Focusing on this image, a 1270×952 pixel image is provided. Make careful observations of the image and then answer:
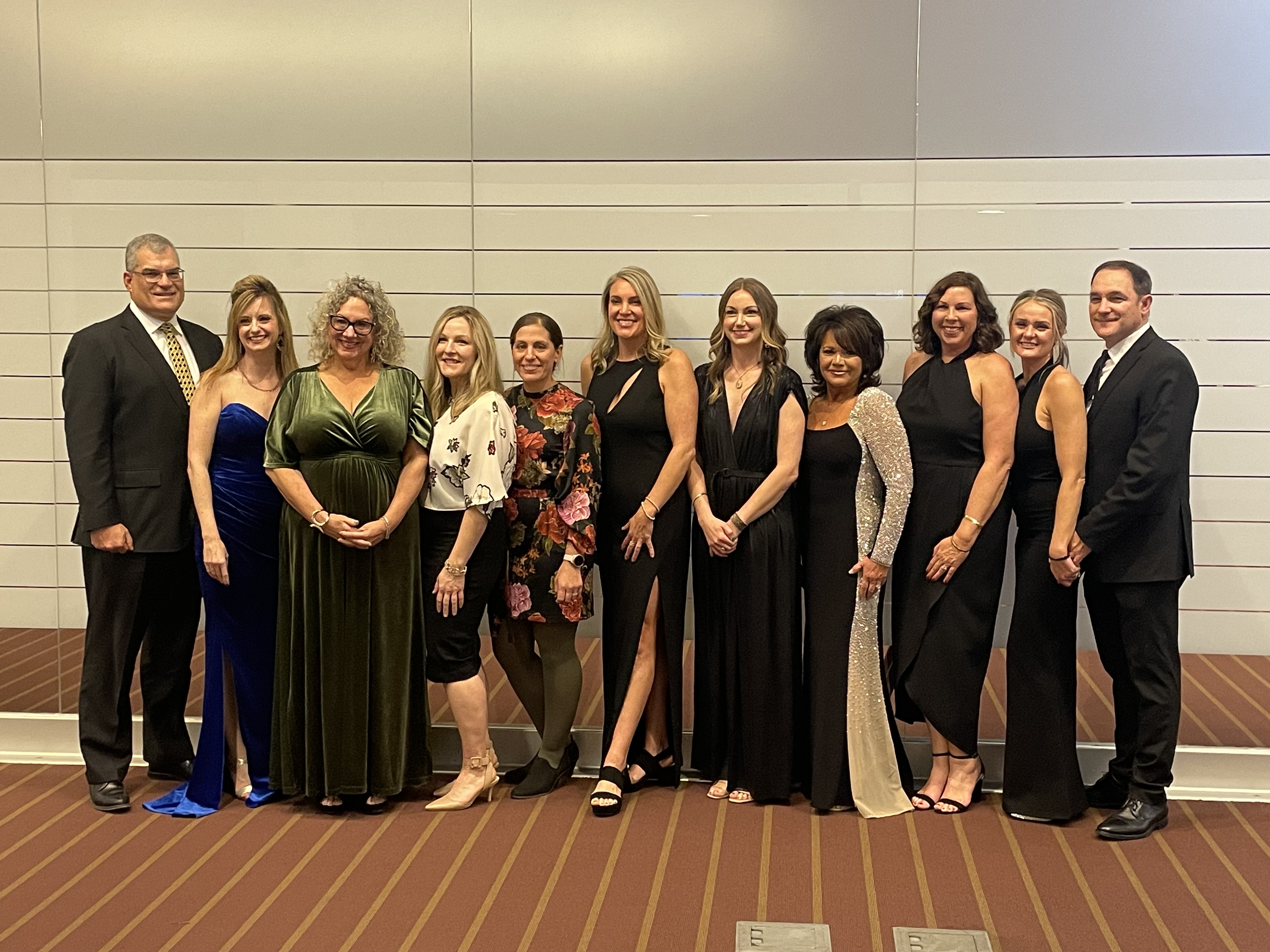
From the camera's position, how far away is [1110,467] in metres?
3.60

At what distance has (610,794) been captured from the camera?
3.73 metres

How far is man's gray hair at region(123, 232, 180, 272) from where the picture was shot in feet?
12.7

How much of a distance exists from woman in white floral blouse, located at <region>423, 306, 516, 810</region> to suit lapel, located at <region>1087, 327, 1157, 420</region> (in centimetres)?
182

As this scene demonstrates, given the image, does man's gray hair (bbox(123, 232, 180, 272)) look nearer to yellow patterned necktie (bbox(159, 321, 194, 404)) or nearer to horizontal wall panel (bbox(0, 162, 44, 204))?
yellow patterned necktie (bbox(159, 321, 194, 404))

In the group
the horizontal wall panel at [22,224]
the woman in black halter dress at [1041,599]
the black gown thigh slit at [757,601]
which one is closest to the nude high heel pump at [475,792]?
the black gown thigh slit at [757,601]

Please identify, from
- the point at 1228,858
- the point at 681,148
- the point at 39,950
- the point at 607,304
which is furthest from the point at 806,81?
the point at 39,950

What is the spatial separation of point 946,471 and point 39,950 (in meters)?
2.81

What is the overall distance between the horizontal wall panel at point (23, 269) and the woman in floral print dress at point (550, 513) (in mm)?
1735

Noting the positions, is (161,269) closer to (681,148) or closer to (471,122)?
(471,122)

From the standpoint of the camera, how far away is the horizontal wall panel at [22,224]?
4141 millimetres

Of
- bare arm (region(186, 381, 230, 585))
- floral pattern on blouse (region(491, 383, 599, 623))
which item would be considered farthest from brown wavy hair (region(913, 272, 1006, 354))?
bare arm (region(186, 381, 230, 585))

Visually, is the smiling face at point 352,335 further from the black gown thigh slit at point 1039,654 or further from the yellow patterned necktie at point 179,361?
the black gown thigh slit at point 1039,654

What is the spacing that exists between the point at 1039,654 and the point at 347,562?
86.1 inches

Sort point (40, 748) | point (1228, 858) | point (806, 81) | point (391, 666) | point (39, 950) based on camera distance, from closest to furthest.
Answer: point (39, 950) < point (1228, 858) < point (391, 666) < point (806, 81) < point (40, 748)
